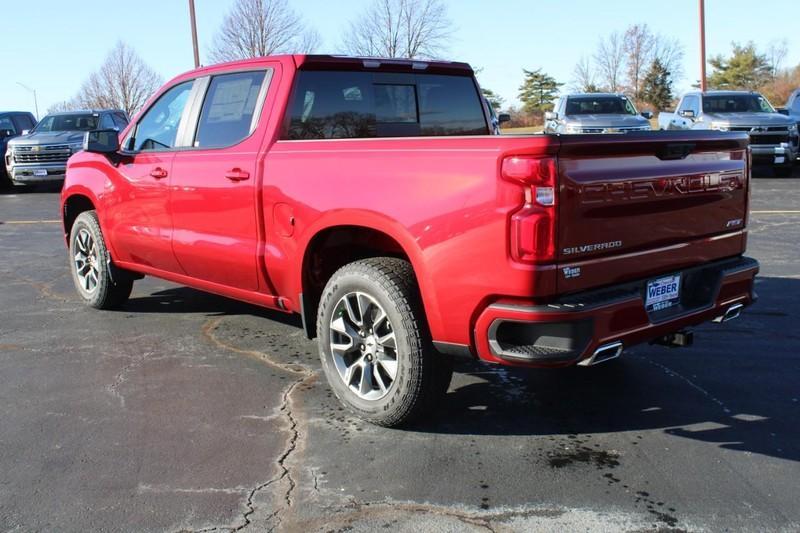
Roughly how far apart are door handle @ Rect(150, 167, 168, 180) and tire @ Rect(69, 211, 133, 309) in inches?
47.4

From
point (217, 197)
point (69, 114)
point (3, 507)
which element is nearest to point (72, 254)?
point (217, 197)

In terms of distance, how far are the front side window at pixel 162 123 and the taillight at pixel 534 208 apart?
302cm

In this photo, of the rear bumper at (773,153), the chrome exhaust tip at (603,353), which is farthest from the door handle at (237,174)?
the rear bumper at (773,153)

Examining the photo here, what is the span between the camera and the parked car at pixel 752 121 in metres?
16.8

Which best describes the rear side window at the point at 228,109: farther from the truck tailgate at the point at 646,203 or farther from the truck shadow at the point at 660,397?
the truck tailgate at the point at 646,203

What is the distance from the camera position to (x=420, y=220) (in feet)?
12.0

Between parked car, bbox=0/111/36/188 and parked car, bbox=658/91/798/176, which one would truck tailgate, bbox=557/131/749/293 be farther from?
parked car, bbox=0/111/36/188

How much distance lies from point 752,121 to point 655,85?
36.8 meters

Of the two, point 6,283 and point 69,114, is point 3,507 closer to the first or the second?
point 6,283

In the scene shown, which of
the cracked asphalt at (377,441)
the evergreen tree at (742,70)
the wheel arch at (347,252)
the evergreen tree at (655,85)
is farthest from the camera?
the evergreen tree at (742,70)

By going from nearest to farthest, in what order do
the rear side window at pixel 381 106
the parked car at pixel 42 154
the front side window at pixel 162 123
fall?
the rear side window at pixel 381 106
the front side window at pixel 162 123
the parked car at pixel 42 154

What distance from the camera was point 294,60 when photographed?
188 inches

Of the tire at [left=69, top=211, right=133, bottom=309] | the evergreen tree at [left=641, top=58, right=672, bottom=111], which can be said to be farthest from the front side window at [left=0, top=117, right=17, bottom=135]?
the evergreen tree at [left=641, top=58, right=672, bottom=111]

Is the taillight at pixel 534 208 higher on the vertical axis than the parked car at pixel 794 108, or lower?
lower
